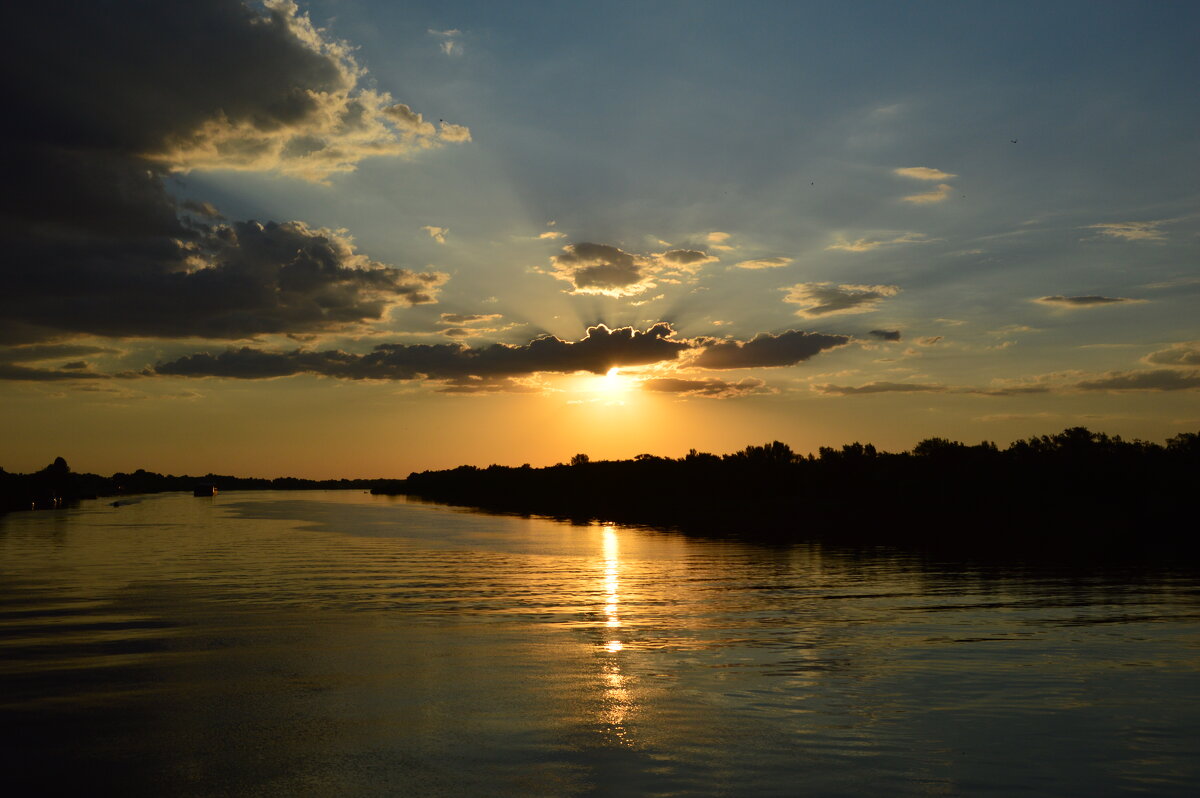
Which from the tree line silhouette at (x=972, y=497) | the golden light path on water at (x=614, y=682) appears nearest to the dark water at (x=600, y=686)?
the golden light path on water at (x=614, y=682)

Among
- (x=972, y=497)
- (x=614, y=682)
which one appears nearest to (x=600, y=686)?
(x=614, y=682)

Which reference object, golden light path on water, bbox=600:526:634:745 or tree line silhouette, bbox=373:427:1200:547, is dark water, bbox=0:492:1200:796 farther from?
tree line silhouette, bbox=373:427:1200:547

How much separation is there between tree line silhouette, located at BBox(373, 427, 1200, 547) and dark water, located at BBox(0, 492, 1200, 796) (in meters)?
43.4

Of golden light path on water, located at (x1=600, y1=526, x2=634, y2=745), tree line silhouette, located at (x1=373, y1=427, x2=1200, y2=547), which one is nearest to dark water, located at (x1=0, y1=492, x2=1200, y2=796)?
Result: golden light path on water, located at (x1=600, y1=526, x2=634, y2=745)

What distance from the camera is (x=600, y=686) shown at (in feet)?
67.7

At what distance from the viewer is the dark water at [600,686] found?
14.5 meters

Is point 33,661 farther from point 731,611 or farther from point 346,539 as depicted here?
point 346,539

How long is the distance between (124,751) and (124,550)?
53.5m

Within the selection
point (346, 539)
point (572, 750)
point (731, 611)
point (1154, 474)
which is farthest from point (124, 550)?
point (1154, 474)

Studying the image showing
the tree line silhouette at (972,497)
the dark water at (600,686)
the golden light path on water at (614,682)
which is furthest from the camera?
the tree line silhouette at (972,497)

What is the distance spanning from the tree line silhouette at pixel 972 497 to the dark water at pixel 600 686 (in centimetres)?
4339

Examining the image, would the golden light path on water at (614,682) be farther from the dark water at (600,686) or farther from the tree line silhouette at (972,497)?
the tree line silhouette at (972,497)

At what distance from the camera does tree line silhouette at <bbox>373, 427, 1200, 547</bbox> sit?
86000mm

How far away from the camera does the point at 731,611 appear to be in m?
33.6
